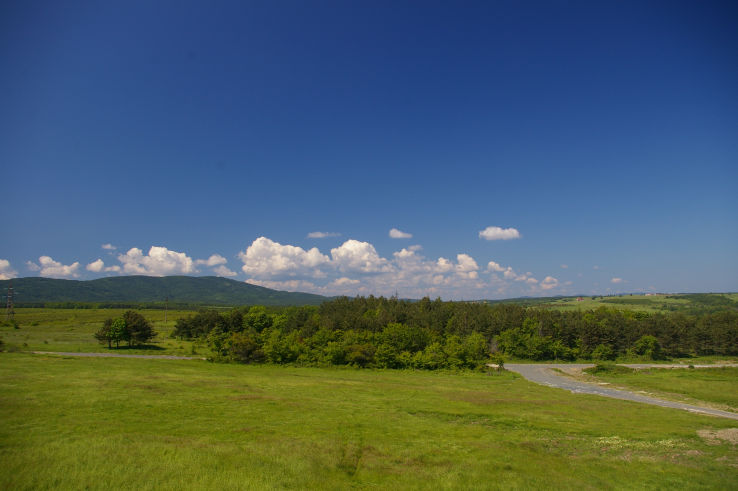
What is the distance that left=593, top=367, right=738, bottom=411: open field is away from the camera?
4400 centimetres

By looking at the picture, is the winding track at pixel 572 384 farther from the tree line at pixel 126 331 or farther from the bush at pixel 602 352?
the tree line at pixel 126 331

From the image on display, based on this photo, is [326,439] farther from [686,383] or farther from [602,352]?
[602,352]

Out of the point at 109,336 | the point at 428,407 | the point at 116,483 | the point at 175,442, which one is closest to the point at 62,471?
the point at 116,483

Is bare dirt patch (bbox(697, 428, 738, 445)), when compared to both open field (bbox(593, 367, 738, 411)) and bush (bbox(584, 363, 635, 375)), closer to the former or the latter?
open field (bbox(593, 367, 738, 411))

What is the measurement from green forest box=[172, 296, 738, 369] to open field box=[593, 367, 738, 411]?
19.6 m

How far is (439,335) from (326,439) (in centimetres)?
6573

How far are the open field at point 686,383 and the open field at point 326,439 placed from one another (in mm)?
14457

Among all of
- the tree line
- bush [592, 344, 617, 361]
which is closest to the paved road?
bush [592, 344, 617, 361]

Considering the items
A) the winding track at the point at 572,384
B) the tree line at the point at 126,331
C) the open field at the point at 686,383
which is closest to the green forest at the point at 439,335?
the winding track at the point at 572,384

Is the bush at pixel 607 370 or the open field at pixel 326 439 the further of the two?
the bush at pixel 607 370

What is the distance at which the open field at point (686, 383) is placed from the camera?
44.0 m

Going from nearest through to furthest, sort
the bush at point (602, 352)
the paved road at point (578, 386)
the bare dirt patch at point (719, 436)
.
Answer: the bare dirt patch at point (719, 436) → the paved road at point (578, 386) → the bush at point (602, 352)

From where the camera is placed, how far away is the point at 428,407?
3238cm

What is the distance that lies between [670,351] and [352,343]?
99096mm
